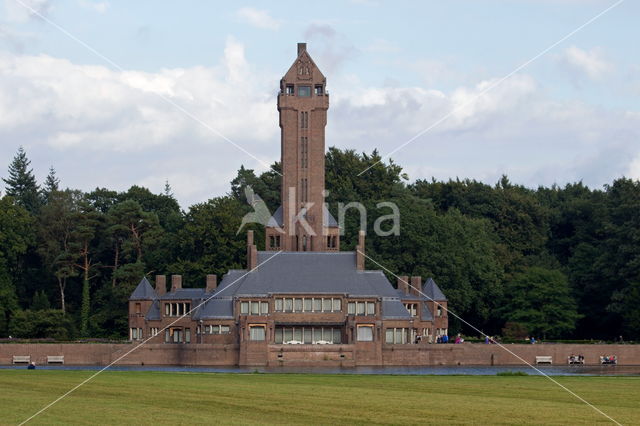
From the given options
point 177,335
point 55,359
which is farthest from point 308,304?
point 55,359

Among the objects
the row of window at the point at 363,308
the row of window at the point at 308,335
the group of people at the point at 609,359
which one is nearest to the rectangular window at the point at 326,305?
the row of window at the point at 308,335

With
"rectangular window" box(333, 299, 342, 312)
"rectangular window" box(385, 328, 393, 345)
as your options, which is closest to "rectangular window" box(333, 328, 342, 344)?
"rectangular window" box(333, 299, 342, 312)

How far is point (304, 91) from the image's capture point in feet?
340

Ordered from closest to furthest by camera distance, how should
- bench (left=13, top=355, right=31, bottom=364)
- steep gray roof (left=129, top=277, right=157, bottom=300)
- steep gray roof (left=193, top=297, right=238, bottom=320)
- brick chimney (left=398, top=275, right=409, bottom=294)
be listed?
bench (left=13, top=355, right=31, bottom=364) → steep gray roof (left=193, top=297, right=238, bottom=320) → brick chimney (left=398, top=275, right=409, bottom=294) → steep gray roof (left=129, top=277, right=157, bottom=300)

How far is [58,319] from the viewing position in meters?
99.9

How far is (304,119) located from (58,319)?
2718 cm

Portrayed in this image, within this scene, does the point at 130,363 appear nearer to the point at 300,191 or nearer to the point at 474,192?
the point at 300,191

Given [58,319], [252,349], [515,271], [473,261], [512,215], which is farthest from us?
[512,215]

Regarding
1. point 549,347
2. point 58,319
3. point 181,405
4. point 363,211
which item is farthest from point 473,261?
point 181,405

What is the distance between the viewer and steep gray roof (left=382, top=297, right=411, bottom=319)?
90.6 m

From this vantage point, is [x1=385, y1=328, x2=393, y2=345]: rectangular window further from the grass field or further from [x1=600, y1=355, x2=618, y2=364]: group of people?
the grass field

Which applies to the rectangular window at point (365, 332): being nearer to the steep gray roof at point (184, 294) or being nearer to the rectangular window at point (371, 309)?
the rectangular window at point (371, 309)

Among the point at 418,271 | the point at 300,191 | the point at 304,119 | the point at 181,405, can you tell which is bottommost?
the point at 181,405

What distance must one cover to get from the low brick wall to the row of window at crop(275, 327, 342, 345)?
549 cm
